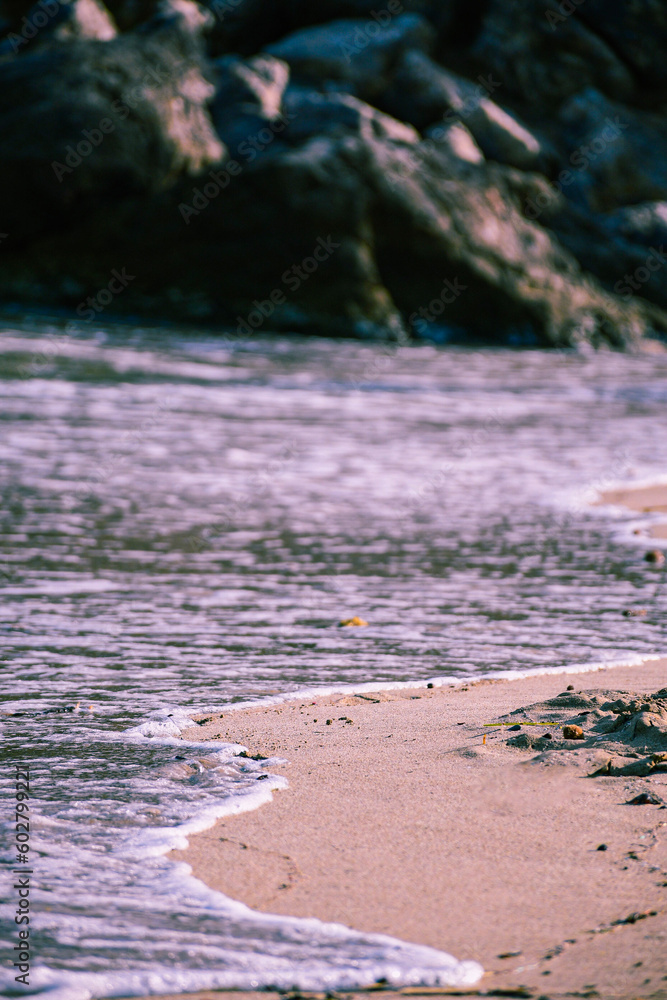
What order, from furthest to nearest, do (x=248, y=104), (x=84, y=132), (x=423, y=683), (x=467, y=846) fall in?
(x=248, y=104)
(x=84, y=132)
(x=423, y=683)
(x=467, y=846)

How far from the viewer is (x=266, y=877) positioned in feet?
6.54

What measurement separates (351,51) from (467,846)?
86.6 ft

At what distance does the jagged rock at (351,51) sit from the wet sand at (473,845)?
24.8 meters

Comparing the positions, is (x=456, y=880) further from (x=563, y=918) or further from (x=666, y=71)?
(x=666, y=71)

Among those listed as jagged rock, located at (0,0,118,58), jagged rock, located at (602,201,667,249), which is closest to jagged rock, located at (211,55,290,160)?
jagged rock, located at (0,0,118,58)

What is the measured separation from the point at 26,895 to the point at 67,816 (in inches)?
12.4

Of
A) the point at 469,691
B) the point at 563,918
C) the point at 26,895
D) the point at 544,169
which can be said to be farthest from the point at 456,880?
the point at 544,169

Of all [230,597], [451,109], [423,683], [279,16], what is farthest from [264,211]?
[423,683]

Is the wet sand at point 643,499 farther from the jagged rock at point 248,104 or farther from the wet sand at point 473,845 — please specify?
the jagged rock at point 248,104

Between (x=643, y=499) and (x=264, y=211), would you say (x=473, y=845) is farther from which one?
(x=264, y=211)

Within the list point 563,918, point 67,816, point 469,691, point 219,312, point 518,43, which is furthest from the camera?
point 518,43

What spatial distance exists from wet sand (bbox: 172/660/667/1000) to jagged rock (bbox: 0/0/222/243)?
18246mm

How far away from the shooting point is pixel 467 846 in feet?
6.83

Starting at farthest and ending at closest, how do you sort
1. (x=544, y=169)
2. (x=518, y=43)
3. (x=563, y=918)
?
Result: (x=518, y=43) → (x=544, y=169) → (x=563, y=918)
